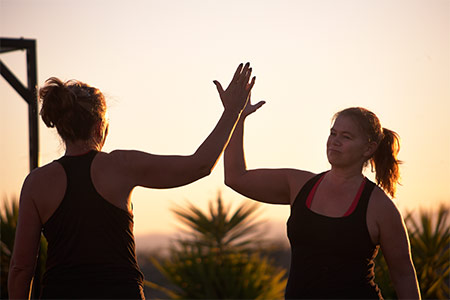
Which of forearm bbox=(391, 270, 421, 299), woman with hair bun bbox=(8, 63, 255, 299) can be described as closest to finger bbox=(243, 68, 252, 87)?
woman with hair bun bbox=(8, 63, 255, 299)

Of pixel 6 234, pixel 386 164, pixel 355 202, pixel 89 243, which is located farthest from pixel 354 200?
pixel 6 234

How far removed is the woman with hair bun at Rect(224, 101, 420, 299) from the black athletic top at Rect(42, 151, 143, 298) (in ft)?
2.86

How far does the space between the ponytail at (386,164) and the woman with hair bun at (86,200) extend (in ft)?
3.50

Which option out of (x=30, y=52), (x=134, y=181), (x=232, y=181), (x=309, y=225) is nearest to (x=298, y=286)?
(x=309, y=225)

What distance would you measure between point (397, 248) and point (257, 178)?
0.76m

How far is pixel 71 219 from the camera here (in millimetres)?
2604

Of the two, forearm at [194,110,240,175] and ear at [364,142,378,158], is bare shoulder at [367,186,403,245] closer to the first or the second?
ear at [364,142,378,158]

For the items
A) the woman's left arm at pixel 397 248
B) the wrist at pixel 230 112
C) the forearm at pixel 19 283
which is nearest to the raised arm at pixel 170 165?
the wrist at pixel 230 112

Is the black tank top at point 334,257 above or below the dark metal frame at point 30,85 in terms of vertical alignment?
below

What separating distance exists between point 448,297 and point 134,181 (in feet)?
26.1

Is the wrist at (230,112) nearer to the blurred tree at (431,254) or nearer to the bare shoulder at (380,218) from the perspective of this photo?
the bare shoulder at (380,218)

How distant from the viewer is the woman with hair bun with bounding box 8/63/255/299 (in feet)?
8.52

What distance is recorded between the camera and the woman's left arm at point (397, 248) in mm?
3127

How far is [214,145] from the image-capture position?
2.71 metres
